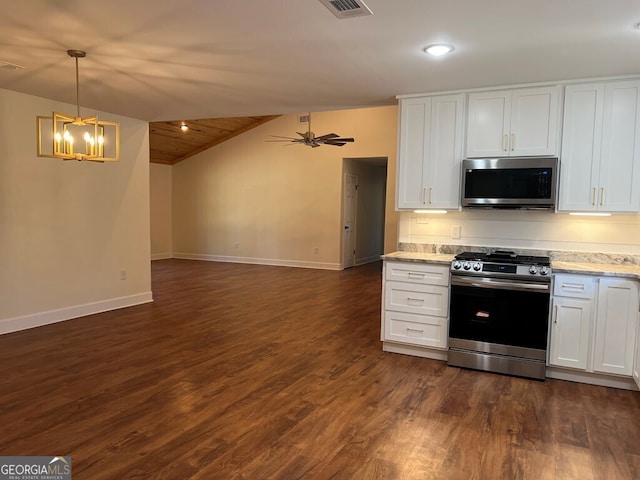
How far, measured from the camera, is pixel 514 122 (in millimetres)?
3746

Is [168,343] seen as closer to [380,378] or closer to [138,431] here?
[138,431]

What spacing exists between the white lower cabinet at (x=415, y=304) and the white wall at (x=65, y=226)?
3.58m

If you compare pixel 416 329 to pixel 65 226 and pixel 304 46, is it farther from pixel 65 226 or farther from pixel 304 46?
pixel 65 226

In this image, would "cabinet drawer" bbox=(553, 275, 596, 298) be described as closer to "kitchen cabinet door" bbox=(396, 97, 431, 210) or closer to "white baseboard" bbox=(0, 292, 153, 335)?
"kitchen cabinet door" bbox=(396, 97, 431, 210)

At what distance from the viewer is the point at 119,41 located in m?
2.97

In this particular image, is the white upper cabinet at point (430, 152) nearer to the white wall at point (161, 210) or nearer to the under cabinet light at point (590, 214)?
the under cabinet light at point (590, 214)

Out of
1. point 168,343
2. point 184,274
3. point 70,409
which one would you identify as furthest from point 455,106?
point 184,274

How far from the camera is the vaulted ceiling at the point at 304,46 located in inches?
95.9

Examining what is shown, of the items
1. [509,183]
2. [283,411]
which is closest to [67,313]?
[283,411]

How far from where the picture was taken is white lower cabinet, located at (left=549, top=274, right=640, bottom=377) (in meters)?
3.25

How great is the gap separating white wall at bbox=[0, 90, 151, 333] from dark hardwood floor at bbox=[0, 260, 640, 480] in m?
0.46

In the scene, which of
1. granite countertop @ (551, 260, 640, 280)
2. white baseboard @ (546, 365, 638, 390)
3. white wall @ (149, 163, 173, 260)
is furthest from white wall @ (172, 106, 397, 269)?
white baseboard @ (546, 365, 638, 390)

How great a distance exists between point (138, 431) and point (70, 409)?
608 millimetres

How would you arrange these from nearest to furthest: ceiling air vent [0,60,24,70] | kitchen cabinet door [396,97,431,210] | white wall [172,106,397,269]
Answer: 1. ceiling air vent [0,60,24,70]
2. kitchen cabinet door [396,97,431,210]
3. white wall [172,106,397,269]
